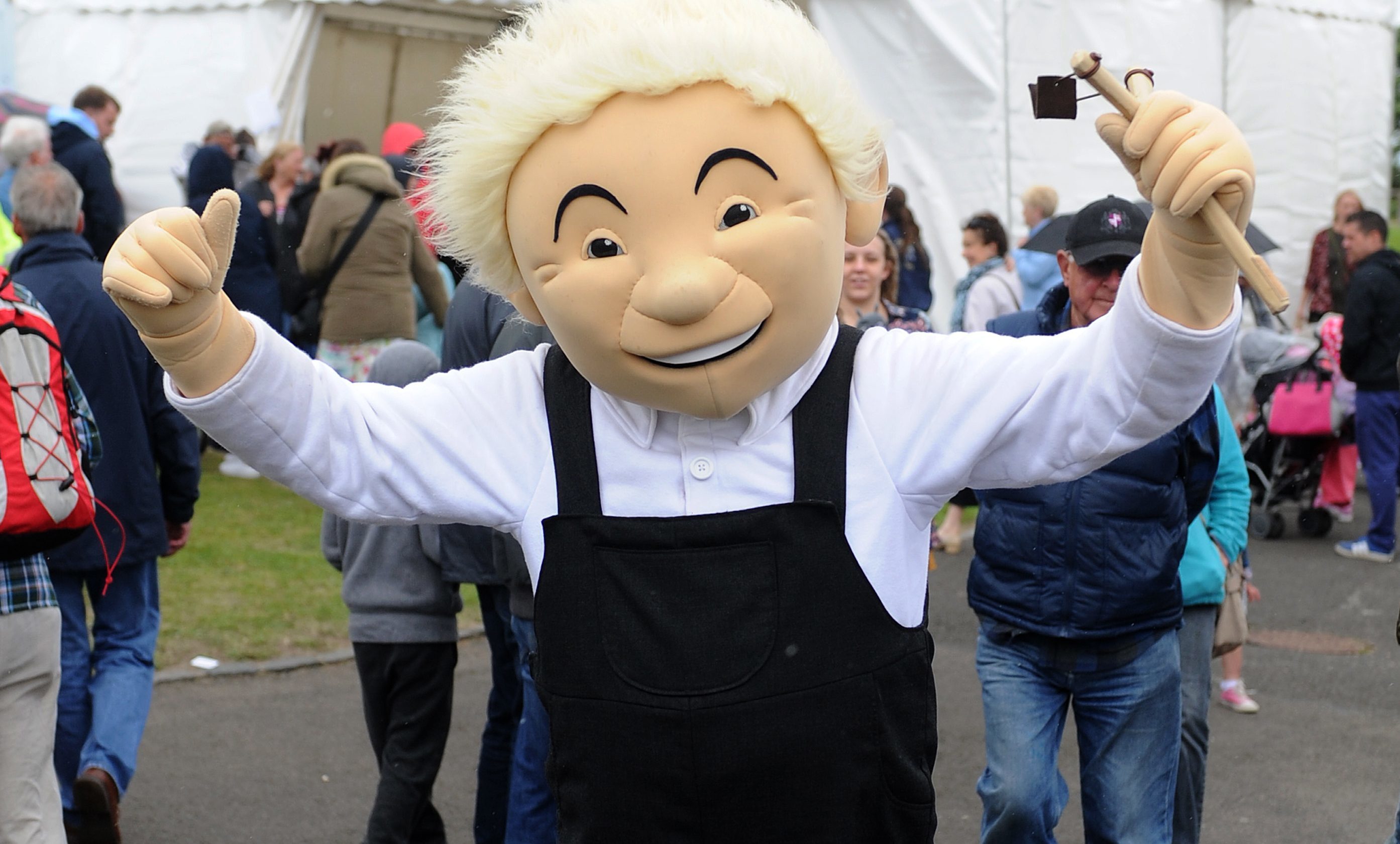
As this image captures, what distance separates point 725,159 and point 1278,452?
823 cm

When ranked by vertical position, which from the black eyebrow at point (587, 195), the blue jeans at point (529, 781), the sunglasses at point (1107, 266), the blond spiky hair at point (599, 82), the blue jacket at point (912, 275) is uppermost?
the blond spiky hair at point (599, 82)

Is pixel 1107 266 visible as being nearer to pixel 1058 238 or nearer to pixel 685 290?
pixel 1058 238

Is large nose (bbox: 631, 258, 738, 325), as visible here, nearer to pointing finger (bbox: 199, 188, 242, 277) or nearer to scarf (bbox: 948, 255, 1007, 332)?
pointing finger (bbox: 199, 188, 242, 277)

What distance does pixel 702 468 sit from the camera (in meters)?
2.26

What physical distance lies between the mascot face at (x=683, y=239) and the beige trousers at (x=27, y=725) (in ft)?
6.89

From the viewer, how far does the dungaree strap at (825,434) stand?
87.7 inches

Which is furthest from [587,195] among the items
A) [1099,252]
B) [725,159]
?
[1099,252]

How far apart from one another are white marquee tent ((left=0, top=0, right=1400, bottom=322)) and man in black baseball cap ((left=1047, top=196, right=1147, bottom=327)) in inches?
308

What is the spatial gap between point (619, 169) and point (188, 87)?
10722 millimetres

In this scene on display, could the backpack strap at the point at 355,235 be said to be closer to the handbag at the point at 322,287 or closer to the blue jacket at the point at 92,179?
the handbag at the point at 322,287

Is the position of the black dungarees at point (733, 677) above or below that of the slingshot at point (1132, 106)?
below

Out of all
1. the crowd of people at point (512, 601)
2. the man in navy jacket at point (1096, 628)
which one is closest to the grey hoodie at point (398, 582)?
the crowd of people at point (512, 601)

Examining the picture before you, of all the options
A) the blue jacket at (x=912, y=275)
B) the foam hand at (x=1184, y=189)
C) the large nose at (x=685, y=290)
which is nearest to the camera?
the foam hand at (x=1184, y=189)

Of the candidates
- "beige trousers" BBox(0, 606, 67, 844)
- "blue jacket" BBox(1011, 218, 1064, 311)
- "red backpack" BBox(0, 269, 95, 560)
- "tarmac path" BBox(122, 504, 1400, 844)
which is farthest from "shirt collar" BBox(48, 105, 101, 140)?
"beige trousers" BBox(0, 606, 67, 844)
